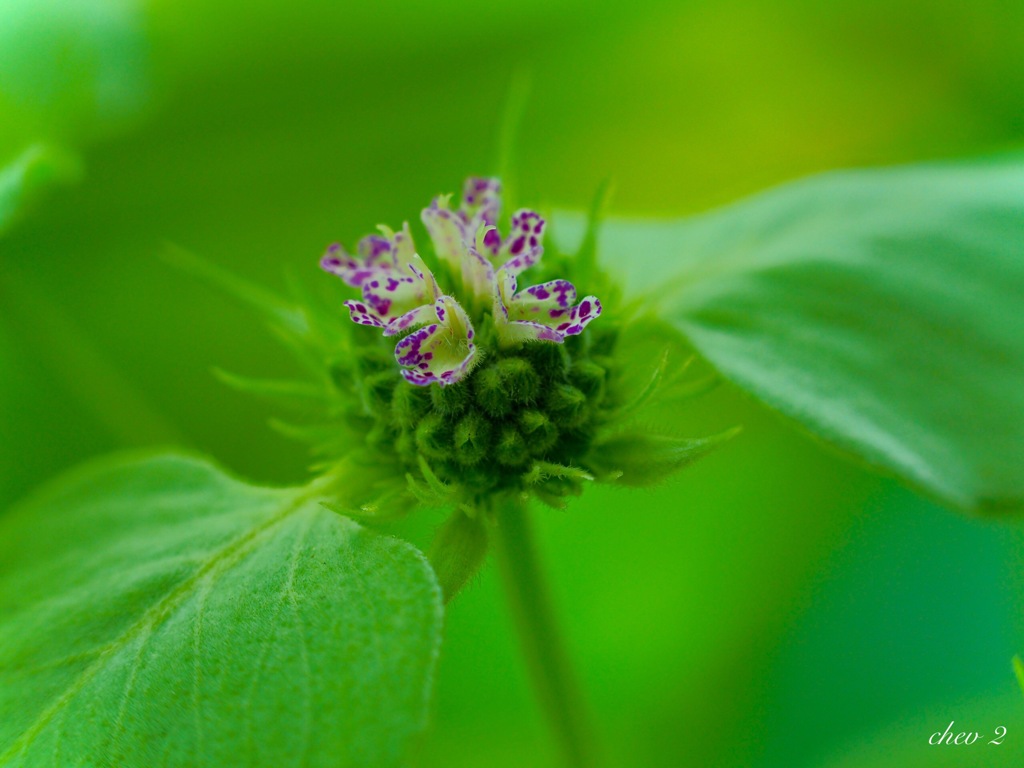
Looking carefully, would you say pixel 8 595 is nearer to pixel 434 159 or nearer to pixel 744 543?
pixel 744 543

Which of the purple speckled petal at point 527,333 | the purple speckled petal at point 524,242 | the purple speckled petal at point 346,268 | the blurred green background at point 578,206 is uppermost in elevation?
the purple speckled petal at point 346,268

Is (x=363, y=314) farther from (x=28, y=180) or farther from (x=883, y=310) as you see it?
(x=883, y=310)

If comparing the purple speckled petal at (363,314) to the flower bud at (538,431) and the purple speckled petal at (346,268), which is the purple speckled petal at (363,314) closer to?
the purple speckled petal at (346,268)

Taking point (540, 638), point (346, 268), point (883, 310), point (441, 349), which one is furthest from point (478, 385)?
point (883, 310)

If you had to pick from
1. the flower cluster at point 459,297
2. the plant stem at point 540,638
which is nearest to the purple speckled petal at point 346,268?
the flower cluster at point 459,297

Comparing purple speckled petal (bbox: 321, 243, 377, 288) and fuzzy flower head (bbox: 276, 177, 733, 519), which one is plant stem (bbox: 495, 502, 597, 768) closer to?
fuzzy flower head (bbox: 276, 177, 733, 519)

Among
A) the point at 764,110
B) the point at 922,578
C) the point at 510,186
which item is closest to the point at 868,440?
the point at 510,186
